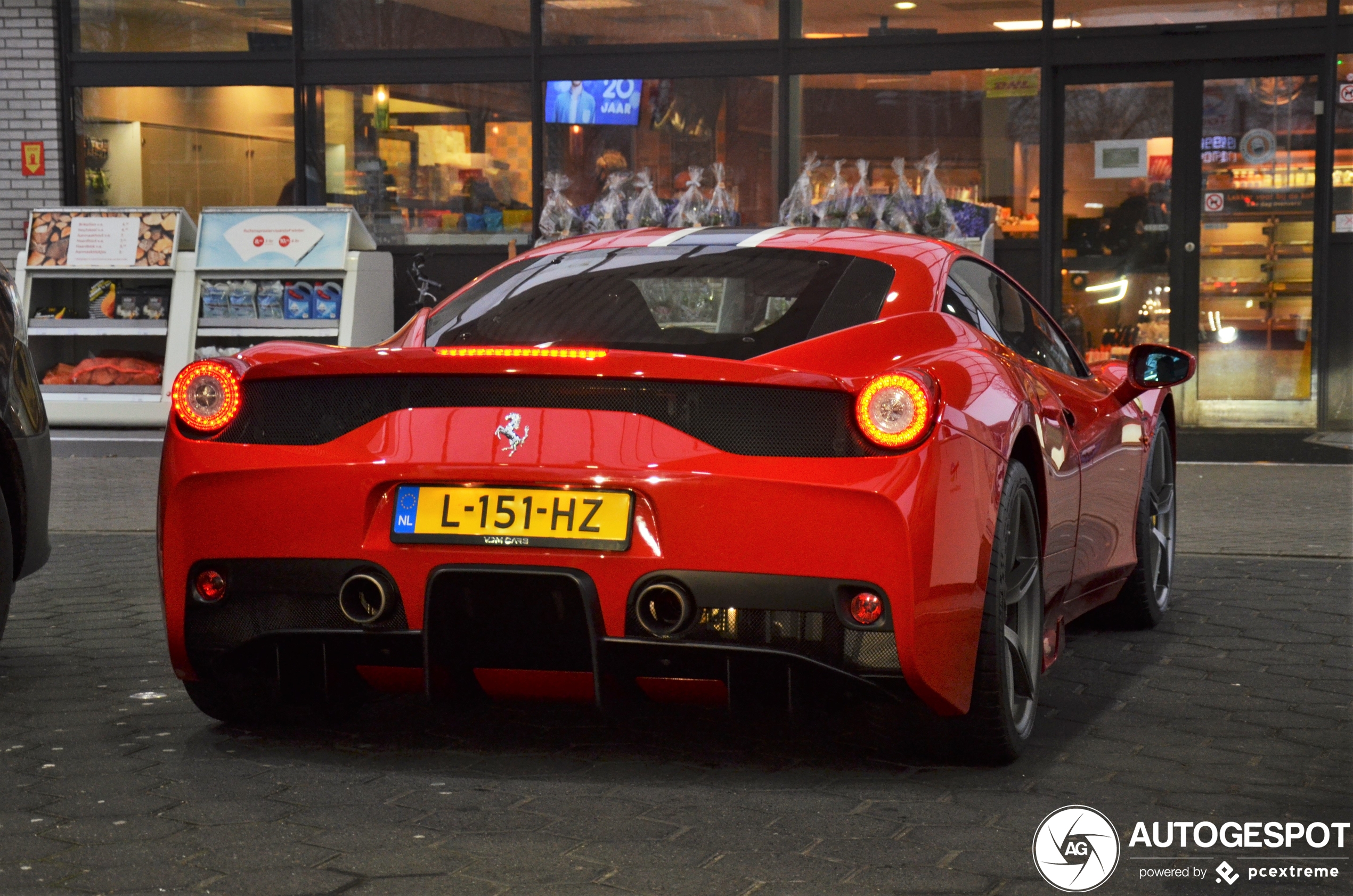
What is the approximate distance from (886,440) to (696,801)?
86 cm

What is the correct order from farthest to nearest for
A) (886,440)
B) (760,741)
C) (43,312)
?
(43,312)
(760,741)
(886,440)

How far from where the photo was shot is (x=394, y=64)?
14148 mm

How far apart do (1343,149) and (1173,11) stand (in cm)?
160

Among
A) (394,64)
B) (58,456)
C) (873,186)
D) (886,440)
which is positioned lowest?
(58,456)

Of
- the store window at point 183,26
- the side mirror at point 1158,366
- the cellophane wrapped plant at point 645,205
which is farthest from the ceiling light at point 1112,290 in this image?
the side mirror at point 1158,366

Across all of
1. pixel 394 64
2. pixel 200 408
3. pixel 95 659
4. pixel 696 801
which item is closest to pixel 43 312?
pixel 394 64

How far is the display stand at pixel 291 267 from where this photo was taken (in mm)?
13297

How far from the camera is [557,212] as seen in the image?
13.8 m

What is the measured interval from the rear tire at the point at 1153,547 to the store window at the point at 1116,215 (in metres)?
7.08

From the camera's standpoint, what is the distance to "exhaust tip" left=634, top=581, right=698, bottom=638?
3619 mm

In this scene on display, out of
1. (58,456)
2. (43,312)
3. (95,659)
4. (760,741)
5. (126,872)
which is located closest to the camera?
(126,872)

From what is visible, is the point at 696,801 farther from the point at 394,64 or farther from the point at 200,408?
the point at 394,64

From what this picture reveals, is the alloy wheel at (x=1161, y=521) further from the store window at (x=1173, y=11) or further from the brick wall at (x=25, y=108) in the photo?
the brick wall at (x=25, y=108)

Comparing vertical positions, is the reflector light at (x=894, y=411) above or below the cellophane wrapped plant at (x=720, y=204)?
below
